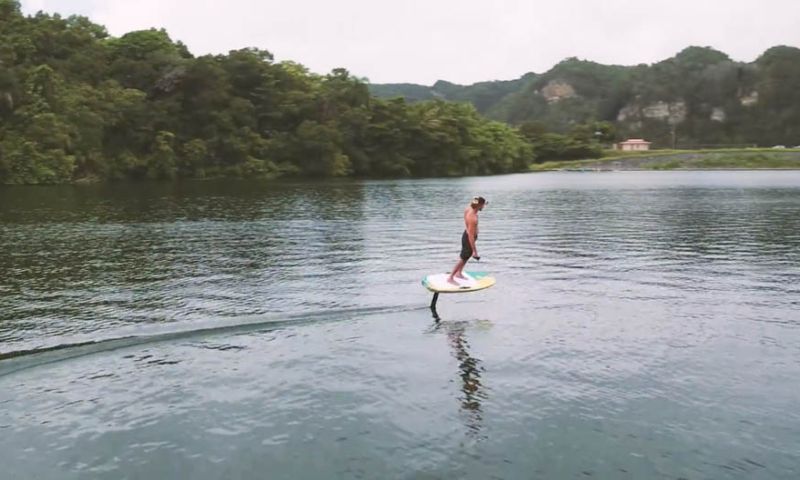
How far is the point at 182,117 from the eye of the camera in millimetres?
131875

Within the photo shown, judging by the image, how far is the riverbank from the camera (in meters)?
176

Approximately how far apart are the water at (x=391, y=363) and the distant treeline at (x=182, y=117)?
257 ft

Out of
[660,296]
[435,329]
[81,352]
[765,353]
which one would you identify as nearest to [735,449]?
[765,353]

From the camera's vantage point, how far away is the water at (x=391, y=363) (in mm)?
12938

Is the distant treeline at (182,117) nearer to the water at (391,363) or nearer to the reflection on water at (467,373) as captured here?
the water at (391,363)

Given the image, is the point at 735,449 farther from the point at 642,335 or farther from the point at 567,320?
the point at 567,320

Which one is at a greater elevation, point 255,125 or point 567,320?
point 255,125

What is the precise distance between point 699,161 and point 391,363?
185 m

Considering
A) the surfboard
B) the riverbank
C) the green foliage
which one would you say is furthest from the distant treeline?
the surfboard

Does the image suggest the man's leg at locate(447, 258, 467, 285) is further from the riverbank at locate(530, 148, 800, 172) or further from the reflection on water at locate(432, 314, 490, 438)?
the riverbank at locate(530, 148, 800, 172)

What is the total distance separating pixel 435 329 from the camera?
70.5ft

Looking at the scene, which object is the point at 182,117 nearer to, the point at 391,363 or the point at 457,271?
the point at 457,271

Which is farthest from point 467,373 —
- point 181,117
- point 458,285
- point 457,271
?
point 181,117

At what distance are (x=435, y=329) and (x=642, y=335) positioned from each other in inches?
245
